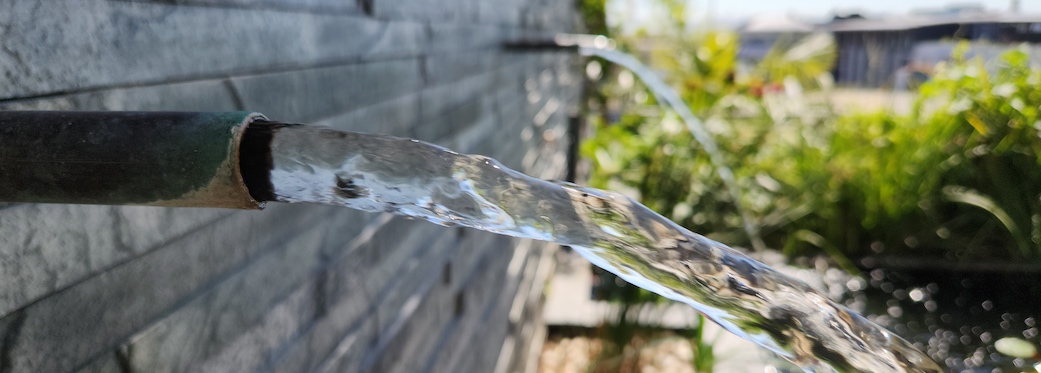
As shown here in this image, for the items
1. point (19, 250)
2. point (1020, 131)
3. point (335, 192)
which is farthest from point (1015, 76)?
point (19, 250)

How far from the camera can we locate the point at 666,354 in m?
3.66

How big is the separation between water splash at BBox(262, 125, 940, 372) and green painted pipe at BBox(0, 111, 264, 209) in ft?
0.19

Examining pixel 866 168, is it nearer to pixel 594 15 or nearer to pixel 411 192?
pixel 594 15

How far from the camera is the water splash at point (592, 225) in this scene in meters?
0.63

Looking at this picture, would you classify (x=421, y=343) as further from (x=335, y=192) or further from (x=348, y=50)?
(x=335, y=192)

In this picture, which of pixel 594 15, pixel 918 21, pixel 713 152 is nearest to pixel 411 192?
pixel 713 152

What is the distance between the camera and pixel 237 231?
960mm

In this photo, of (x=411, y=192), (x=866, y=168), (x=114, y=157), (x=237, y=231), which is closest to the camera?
(x=114, y=157)

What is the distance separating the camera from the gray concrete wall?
2.14 feet

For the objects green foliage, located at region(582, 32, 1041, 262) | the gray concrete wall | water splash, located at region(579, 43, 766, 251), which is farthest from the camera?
water splash, located at region(579, 43, 766, 251)

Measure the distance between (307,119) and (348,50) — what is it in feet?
0.72

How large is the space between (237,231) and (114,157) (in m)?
0.43

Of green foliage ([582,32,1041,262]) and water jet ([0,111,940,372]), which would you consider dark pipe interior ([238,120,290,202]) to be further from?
green foliage ([582,32,1041,262])

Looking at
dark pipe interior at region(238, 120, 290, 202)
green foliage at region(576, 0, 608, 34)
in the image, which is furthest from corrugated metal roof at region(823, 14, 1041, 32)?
dark pipe interior at region(238, 120, 290, 202)
